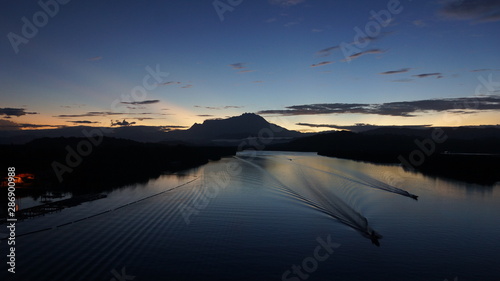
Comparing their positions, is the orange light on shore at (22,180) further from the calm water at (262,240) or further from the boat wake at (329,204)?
the boat wake at (329,204)

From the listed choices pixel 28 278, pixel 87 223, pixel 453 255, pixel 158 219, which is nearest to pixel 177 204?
pixel 158 219

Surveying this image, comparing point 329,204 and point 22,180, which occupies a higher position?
point 22,180

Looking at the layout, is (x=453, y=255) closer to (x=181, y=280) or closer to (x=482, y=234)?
(x=482, y=234)

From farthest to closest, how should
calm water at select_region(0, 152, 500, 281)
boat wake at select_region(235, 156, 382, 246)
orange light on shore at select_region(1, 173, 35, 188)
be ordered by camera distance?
orange light on shore at select_region(1, 173, 35, 188), boat wake at select_region(235, 156, 382, 246), calm water at select_region(0, 152, 500, 281)

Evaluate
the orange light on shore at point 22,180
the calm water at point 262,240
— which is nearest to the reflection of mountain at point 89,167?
the orange light on shore at point 22,180

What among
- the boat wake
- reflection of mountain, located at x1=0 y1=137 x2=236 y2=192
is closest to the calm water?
the boat wake

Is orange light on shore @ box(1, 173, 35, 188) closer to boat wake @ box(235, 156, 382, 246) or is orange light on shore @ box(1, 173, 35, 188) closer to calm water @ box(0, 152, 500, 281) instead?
calm water @ box(0, 152, 500, 281)

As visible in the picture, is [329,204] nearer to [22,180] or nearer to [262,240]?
[262,240]

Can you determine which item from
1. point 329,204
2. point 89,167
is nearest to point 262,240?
point 329,204
